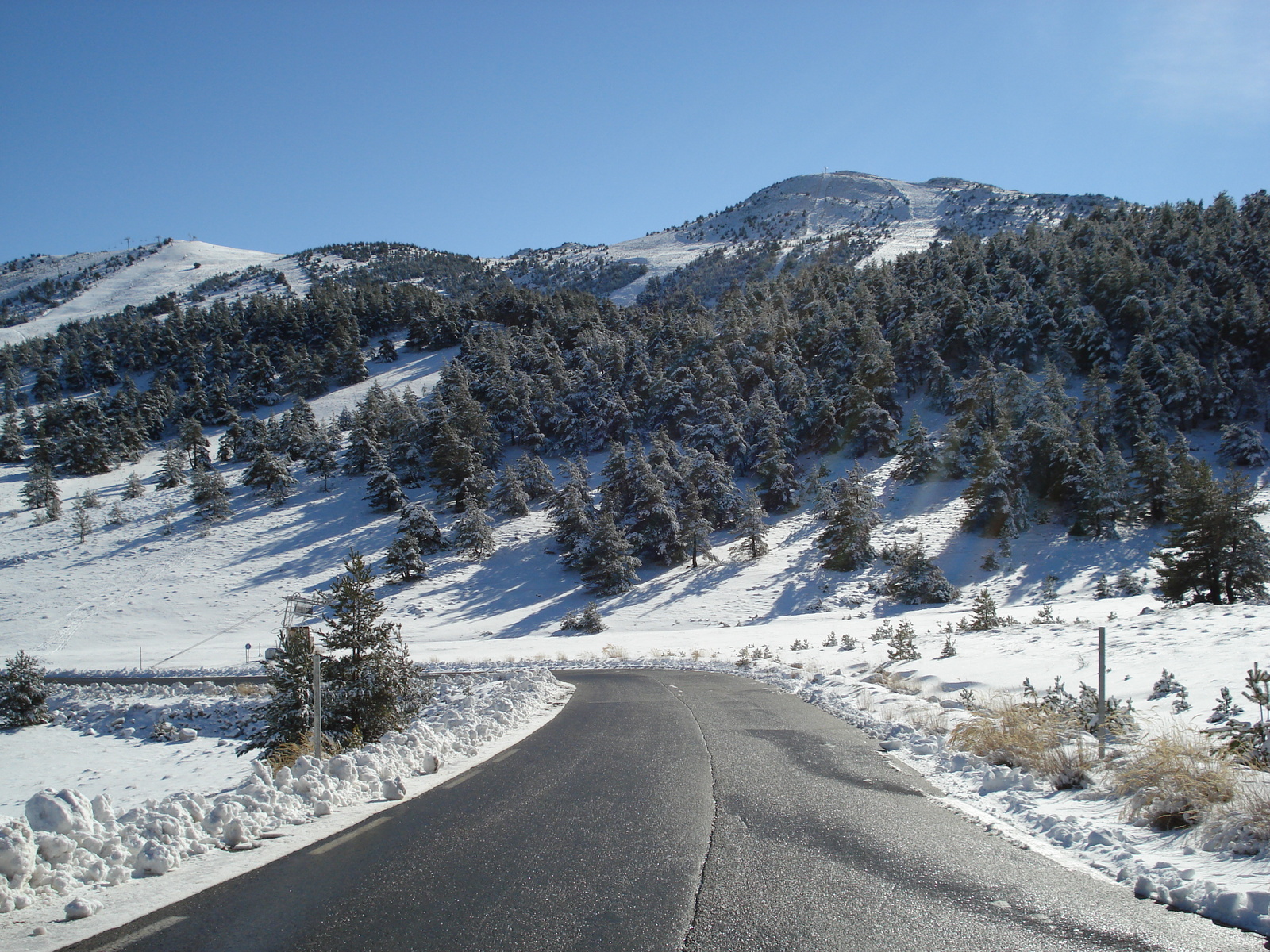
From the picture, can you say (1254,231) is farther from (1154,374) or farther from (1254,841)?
(1254,841)

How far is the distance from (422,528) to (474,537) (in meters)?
4.17

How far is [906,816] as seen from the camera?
517 cm

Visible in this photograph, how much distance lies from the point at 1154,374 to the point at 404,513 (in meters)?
65.1

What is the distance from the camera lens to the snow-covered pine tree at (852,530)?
38281 mm

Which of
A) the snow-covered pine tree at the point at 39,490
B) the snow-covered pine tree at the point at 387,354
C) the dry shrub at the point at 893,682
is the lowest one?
the dry shrub at the point at 893,682

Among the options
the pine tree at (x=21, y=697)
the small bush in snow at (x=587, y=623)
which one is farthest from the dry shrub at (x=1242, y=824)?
the small bush in snow at (x=587, y=623)

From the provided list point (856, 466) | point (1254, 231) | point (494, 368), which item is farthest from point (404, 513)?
point (1254, 231)

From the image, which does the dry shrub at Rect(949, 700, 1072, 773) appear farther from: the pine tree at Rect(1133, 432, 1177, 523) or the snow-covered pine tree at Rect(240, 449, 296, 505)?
the snow-covered pine tree at Rect(240, 449, 296, 505)

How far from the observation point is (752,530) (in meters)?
42.0

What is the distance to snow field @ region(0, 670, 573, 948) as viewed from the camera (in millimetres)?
3605

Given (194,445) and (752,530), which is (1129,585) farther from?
(194,445)

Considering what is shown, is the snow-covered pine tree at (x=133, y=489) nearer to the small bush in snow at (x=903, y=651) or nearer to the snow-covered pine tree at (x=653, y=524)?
the snow-covered pine tree at (x=653, y=524)

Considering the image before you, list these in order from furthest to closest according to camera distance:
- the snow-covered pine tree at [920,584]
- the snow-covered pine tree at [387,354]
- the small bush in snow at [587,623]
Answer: the snow-covered pine tree at [387,354]
the small bush in snow at [587,623]
the snow-covered pine tree at [920,584]

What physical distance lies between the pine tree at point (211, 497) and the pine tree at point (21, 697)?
111ft
